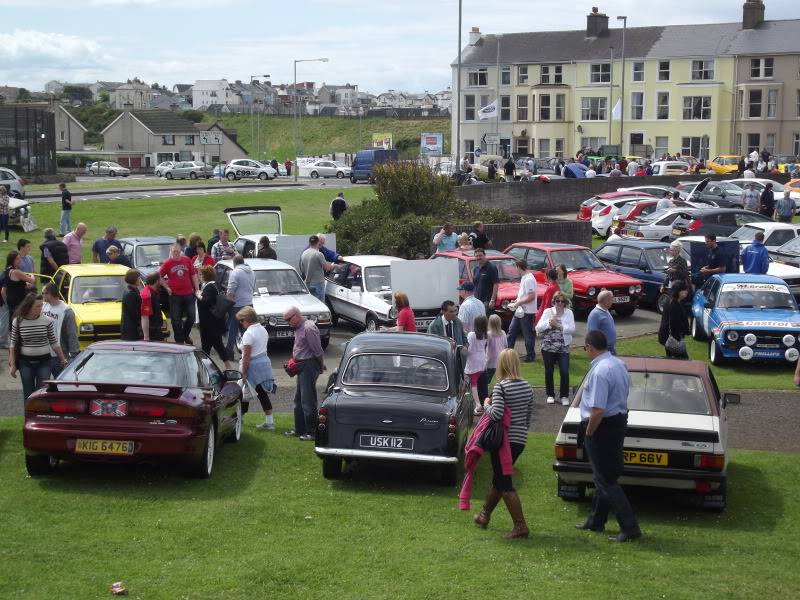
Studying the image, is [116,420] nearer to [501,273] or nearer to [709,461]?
[709,461]

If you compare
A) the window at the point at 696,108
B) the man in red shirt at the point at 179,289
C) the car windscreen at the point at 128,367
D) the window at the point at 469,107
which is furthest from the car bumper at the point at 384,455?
the window at the point at 469,107

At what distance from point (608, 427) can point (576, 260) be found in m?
15.9

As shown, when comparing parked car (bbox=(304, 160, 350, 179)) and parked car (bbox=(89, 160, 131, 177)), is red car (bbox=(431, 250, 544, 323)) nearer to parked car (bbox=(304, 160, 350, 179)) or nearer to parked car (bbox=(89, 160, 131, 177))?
parked car (bbox=(304, 160, 350, 179))

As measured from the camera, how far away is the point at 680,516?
1049 cm

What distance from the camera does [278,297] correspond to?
68.5ft

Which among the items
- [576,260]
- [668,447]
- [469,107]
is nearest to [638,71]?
[469,107]

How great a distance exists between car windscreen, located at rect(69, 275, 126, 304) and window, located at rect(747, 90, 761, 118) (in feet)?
223

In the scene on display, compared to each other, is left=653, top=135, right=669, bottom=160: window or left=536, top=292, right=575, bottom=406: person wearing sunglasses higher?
left=653, top=135, right=669, bottom=160: window

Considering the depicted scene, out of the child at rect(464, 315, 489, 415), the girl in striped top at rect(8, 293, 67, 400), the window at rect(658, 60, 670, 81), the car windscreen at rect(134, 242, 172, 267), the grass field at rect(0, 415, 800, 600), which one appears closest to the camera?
the grass field at rect(0, 415, 800, 600)

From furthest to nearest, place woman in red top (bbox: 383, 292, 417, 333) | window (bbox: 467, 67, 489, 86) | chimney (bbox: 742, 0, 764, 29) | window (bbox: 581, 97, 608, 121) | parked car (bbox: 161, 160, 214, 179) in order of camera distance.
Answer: window (bbox: 467, 67, 489, 86), window (bbox: 581, 97, 608, 121), chimney (bbox: 742, 0, 764, 29), parked car (bbox: 161, 160, 214, 179), woman in red top (bbox: 383, 292, 417, 333)

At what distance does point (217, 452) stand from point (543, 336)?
17.5ft

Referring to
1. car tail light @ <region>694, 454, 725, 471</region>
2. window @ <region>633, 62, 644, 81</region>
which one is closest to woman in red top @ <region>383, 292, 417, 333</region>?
car tail light @ <region>694, 454, 725, 471</region>

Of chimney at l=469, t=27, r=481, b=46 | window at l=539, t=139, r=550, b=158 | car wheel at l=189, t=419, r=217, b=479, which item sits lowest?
car wheel at l=189, t=419, r=217, b=479

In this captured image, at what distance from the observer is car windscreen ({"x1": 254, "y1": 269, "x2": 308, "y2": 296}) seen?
21141 mm
